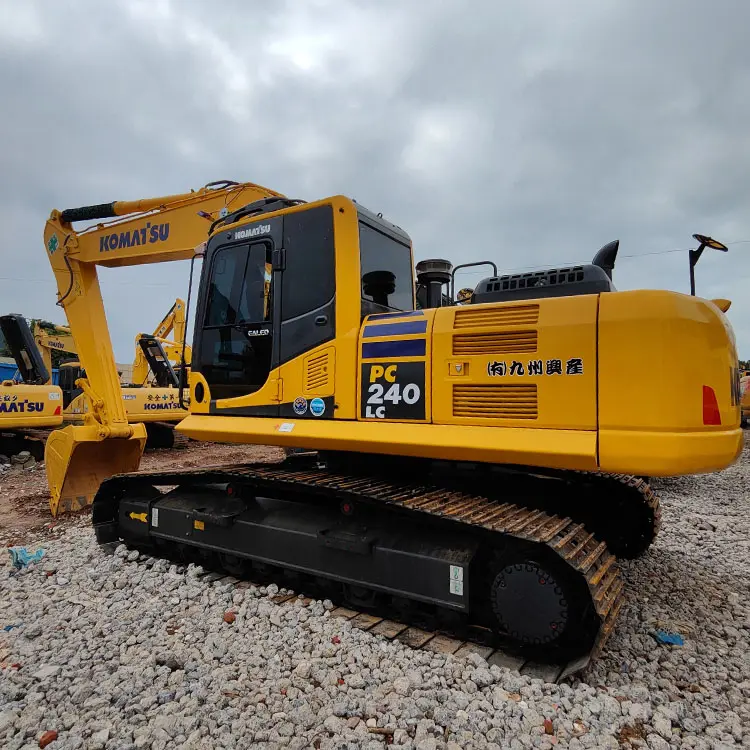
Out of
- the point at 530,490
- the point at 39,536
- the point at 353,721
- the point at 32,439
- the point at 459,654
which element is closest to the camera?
the point at 353,721

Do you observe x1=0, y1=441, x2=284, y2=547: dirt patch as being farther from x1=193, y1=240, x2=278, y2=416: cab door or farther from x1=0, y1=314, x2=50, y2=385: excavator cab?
x1=193, y1=240, x2=278, y2=416: cab door

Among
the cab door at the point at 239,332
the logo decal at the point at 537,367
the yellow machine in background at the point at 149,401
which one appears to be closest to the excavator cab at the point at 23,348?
the yellow machine in background at the point at 149,401

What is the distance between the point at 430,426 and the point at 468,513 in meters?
0.59

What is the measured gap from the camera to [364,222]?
4320mm

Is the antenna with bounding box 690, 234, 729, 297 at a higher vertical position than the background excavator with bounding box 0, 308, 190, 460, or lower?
higher

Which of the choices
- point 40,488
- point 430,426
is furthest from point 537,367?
point 40,488

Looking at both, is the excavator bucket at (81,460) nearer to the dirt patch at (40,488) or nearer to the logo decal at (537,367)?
the dirt patch at (40,488)

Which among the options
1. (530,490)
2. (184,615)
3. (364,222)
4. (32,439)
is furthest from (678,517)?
(32,439)

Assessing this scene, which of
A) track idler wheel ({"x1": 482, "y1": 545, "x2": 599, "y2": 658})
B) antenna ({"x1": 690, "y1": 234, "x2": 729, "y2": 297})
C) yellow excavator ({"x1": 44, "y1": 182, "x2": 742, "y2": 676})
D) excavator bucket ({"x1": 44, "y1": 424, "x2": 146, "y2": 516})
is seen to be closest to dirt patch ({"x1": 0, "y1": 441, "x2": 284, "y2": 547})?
excavator bucket ({"x1": 44, "y1": 424, "x2": 146, "y2": 516})

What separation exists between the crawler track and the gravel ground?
30 centimetres

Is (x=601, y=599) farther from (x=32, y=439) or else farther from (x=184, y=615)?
(x=32, y=439)

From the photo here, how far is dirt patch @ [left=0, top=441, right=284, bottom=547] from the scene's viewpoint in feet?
21.0

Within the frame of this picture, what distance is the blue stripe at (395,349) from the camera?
3.66 meters

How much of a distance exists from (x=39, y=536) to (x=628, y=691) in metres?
5.93
